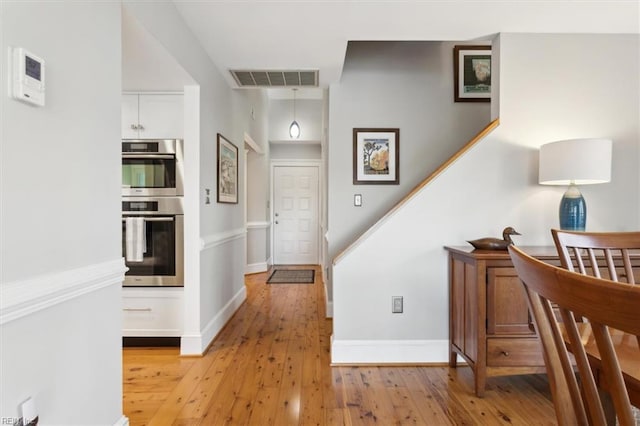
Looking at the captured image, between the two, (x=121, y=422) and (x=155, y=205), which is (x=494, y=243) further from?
(x=155, y=205)

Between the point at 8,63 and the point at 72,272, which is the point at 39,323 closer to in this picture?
the point at 72,272

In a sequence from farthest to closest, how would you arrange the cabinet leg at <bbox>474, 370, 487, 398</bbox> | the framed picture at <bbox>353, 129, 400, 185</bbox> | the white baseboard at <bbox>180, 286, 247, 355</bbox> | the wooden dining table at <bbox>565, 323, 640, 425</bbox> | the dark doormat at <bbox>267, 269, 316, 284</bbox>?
the dark doormat at <bbox>267, 269, 316, 284</bbox> → the framed picture at <bbox>353, 129, 400, 185</bbox> → the white baseboard at <bbox>180, 286, 247, 355</bbox> → the cabinet leg at <bbox>474, 370, 487, 398</bbox> → the wooden dining table at <bbox>565, 323, 640, 425</bbox>

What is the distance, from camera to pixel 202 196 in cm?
255

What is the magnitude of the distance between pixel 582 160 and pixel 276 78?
2424 mm

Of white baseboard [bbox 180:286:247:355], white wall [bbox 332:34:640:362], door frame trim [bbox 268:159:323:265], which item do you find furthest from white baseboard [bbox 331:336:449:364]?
door frame trim [bbox 268:159:323:265]

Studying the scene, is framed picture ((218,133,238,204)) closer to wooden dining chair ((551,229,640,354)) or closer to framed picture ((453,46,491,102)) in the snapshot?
framed picture ((453,46,491,102))

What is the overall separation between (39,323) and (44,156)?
52 cm

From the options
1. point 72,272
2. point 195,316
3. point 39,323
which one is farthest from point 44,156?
point 195,316

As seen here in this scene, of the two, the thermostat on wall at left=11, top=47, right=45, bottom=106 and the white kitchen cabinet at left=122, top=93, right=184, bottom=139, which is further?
the white kitchen cabinet at left=122, top=93, right=184, bottom=139

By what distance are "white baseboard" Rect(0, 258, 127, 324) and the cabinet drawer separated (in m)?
2.01

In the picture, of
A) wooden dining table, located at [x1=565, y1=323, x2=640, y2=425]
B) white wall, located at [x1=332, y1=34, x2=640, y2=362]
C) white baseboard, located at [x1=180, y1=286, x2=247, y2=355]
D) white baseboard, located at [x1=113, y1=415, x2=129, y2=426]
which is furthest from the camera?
white baseboard, located at [x1=180, y1=286, x2=247, y2=355]

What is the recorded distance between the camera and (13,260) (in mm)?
914

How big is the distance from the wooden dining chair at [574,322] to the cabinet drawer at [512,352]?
1.34 meters

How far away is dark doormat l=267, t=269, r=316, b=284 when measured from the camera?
5.01 meters
